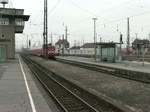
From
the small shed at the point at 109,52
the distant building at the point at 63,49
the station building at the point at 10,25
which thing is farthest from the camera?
the distant building at the point at 63,49

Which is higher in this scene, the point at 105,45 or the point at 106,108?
the point at 105,45

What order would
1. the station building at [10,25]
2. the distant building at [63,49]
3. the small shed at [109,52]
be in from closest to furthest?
1. the small shed at [109,52]
2. the station building at [10,25]
3. the distant building at [63,49]

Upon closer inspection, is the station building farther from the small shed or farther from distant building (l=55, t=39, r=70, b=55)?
distant building (l=55, t=39, r=70, b=55)

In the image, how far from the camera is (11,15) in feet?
211

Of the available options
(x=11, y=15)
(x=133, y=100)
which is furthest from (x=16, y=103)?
(x=11, y=15)

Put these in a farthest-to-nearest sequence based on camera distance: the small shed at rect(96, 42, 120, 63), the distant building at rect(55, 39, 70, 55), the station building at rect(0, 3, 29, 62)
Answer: the distant building at rect(55, 39, 70, 55)
the station building at rect(0, 3, 29, 62)
the small shed at rect(96, 42, 120, 63)

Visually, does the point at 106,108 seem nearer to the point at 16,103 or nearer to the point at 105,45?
the point at 16,103

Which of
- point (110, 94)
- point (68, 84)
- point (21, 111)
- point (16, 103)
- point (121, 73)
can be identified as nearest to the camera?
point (21, 111)

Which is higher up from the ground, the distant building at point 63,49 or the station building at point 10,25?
the station building at point 10,25

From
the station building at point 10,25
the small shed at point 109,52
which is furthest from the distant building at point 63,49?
the small shed at point 109,52

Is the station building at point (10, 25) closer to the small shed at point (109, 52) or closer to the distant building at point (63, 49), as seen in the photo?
the small shed at point (109, 52)

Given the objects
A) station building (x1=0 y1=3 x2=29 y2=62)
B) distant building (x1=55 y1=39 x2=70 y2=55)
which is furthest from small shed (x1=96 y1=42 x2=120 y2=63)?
distant building (x1=55 y1=39 x2=70 y2=55)

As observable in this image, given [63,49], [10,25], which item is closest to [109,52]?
[10,25]

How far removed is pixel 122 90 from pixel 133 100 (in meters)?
3.27
